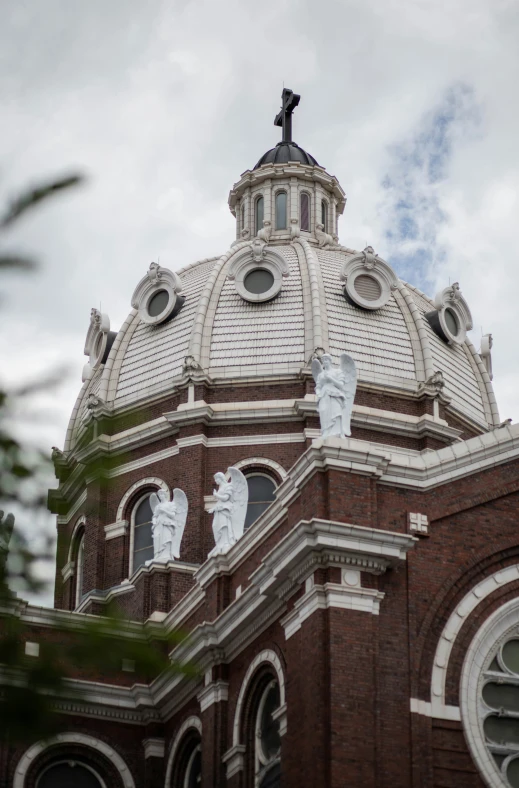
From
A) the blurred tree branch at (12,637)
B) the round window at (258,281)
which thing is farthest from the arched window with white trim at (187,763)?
the blurred tree branch at (12,637)

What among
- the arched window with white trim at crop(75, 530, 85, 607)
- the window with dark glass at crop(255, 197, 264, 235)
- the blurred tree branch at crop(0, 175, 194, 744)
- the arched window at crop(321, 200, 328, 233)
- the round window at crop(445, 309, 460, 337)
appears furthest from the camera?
the arched window at crop(321, 200, 328, 233)

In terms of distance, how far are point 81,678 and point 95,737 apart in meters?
1.45

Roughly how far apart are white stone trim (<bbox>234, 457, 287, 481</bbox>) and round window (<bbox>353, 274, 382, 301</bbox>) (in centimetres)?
755

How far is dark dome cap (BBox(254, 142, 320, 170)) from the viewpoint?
2167 inches

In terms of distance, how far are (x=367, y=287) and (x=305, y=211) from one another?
27.5 ft

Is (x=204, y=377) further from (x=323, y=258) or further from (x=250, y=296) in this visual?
(x=323, y=258)

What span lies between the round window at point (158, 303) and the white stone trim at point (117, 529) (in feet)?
25.7

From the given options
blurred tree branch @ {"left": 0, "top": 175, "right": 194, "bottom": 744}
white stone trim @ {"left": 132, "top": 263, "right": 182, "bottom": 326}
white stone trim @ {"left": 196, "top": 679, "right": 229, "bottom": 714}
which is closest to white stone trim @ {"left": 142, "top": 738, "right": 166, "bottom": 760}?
white stone trim @ {"left": 196, "top": 679, "right": 229, "bottom": 714}

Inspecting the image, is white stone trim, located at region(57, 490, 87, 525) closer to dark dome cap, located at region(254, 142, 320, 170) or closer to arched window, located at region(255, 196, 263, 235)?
arched window, located at region(255, 196, 263, 235)

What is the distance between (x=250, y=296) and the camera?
4525 centimetres

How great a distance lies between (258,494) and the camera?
4088cm

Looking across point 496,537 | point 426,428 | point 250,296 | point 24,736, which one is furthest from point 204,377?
point 24,736

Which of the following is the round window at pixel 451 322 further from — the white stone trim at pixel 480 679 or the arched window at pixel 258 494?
the white stone trim at pixel 480 679

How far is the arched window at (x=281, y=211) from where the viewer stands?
53.1 meters
